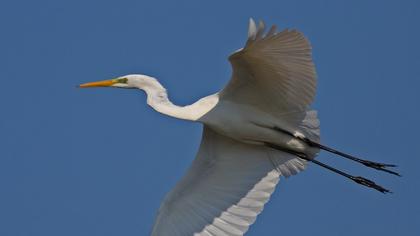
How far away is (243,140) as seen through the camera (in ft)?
32.2

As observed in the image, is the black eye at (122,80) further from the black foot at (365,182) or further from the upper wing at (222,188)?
the black foot at (365,182)

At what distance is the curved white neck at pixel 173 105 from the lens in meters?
9.45

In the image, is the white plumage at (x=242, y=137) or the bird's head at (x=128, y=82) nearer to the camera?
the white plumage at (x=242, y=137)

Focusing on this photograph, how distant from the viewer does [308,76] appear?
8.98 metres

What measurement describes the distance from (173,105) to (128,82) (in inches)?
31.1

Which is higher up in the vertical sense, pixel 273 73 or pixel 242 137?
pixel 273 73

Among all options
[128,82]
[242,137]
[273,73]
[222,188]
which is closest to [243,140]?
[242,137]

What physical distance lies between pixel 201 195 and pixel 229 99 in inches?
53.6

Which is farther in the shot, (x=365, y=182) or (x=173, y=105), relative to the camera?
(x=365, y=182)

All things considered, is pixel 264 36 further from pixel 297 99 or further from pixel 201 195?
pixel 201 195

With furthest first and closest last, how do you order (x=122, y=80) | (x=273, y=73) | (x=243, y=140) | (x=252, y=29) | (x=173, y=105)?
(x=122, y=80) < (x=243, y=140) < (x=173, y=105) < (x=273, y=73) < (x=252, y=29)

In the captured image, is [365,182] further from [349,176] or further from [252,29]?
[252,29]

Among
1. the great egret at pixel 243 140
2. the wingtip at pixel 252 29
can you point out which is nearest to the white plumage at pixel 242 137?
the great egret at pixel 243 140

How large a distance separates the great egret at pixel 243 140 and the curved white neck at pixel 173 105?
1 cm
